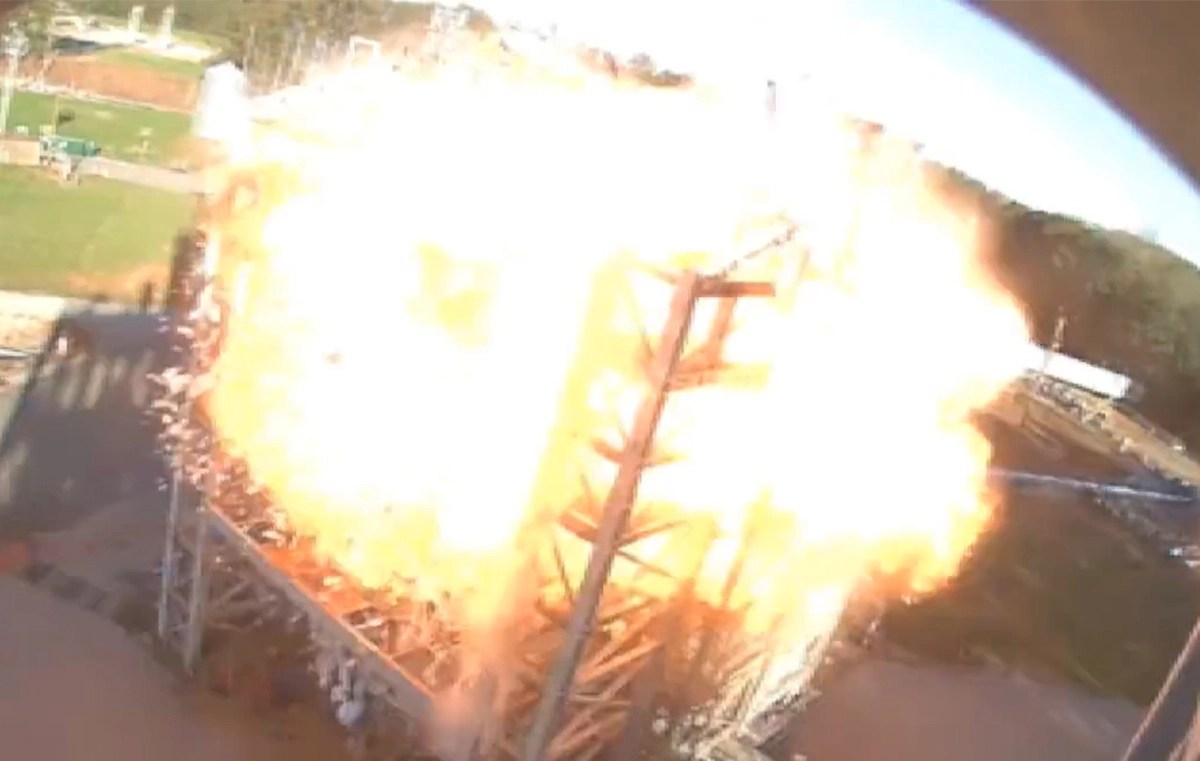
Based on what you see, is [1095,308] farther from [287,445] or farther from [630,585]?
[287,445]

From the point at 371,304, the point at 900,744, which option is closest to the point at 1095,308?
the point at 900,744

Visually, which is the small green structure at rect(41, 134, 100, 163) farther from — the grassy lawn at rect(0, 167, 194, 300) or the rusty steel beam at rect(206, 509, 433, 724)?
the rusty steel beam at rect(206, 509, 433, 724)

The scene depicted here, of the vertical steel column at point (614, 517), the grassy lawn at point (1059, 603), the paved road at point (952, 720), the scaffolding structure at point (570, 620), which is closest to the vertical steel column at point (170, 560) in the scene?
the scaffolding structure at point (570, 620)

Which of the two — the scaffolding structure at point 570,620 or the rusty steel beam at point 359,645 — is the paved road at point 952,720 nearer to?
the scaffolding structure at point 570,620

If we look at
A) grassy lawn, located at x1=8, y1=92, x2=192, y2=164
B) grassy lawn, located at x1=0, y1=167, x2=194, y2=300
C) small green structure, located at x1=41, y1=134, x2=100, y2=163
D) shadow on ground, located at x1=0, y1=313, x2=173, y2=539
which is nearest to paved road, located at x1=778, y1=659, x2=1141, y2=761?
shadow on ground, located at x1=0, y1=313, x2=173, y2=539

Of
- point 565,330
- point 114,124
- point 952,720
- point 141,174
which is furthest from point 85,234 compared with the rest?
point 952,720

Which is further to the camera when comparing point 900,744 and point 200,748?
point 900,744
